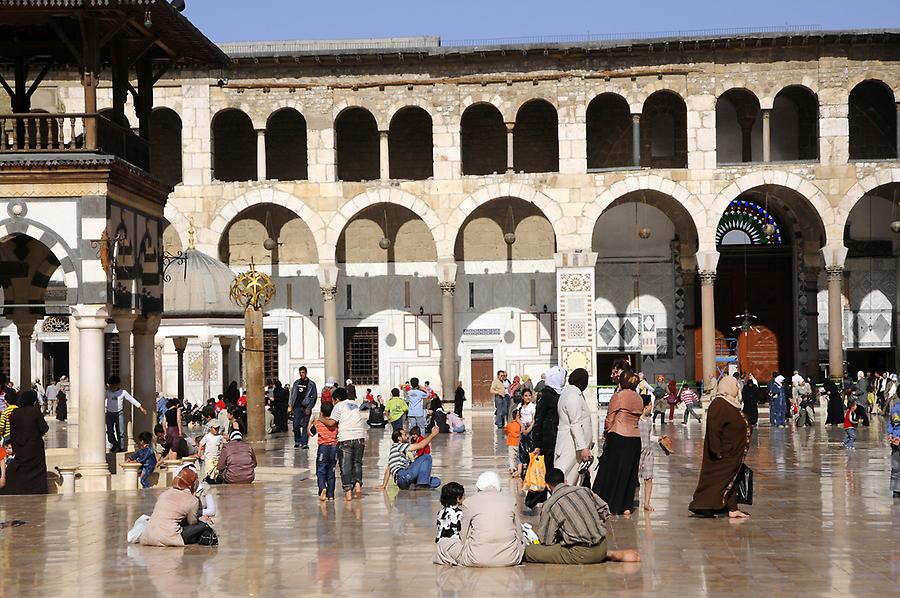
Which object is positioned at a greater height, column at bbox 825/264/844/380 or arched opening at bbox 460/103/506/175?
arched opening at bbox 460/103/506/175

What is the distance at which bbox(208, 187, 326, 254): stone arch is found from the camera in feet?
124

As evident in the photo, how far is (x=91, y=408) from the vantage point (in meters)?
17.3

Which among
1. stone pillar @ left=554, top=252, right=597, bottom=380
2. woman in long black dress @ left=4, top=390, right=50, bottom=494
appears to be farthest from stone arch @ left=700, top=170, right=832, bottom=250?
woman in long black dress @ left=4, top=390, right=50, bottom=494

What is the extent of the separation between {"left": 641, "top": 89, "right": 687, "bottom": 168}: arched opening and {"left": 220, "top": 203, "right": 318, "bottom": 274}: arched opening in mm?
10623

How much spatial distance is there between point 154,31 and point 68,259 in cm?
367

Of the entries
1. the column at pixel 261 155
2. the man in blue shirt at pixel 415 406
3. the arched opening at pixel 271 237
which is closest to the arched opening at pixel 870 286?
the arched opening at pixel 271 237

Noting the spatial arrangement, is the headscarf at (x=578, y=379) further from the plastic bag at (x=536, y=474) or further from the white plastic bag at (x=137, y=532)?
the white plastic bag at (x=137, y=532)

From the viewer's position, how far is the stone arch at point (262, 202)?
37.8 metres

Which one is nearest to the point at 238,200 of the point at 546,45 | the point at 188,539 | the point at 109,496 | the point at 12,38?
the point at 546,45

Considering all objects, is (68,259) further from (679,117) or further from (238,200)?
(679,117)

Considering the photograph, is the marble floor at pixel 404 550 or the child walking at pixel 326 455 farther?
the child walking at pixel 326 455

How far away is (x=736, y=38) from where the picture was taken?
36594 mm

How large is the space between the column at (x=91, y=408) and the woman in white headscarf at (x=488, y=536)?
8085 millimetres

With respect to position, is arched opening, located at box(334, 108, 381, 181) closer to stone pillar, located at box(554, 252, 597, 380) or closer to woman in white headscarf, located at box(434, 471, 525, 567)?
stone pillar, located at box(554, 252, 597, 380)
